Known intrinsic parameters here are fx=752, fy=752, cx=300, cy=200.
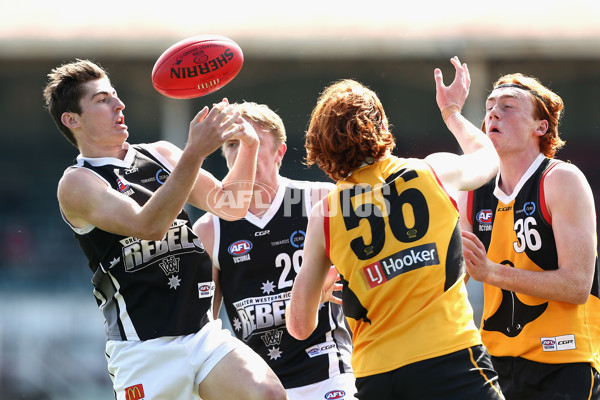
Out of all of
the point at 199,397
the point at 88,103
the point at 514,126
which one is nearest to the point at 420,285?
the point at 514,126

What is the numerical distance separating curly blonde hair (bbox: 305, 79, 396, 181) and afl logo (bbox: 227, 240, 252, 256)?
4.10ft

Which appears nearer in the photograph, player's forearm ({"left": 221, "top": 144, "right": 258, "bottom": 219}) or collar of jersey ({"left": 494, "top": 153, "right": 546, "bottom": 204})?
collar of jersey ({"left": 494, "top": 153, "right": 546, "bottom": 204})

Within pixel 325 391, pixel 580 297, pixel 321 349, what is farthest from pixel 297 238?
pixel 580 297

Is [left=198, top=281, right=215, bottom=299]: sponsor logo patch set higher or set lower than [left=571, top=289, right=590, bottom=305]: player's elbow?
higher

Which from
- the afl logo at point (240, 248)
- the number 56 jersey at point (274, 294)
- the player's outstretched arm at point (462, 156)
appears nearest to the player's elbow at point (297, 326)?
the player's outstretched arm at point (462, 156)

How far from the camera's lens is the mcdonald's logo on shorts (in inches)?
145

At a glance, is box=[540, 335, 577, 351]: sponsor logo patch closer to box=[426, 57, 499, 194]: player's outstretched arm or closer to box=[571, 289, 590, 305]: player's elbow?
box=[571, 289, 590, 305]: player's elbow

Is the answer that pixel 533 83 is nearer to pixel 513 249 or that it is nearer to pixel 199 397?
pixel 513 249

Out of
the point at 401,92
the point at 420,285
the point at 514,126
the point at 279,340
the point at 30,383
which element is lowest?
the point at 30,383

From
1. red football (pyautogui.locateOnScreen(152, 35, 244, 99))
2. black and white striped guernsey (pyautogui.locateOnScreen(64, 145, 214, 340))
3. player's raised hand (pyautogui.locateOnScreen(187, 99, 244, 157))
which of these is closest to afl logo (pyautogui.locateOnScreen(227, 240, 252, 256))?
black and white striped guernsey (pyautogui.locateOnScreen(64, 145, 214, 340))

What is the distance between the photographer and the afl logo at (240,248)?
165 inches

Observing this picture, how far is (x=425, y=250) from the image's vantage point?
286 cm

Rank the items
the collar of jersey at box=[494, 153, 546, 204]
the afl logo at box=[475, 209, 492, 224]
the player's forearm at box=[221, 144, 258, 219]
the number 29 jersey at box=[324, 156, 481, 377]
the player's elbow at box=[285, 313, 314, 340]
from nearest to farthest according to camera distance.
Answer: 1. the number 29 jersey at box=[324, 156, 481, 377]
2. the player's elbow at box=[285, 313, 314, 340]
3. the collar of jersey at box=[494, 153, 546, 204]
4. the afl logo at box=[475, 209, 492, 224]
5. the player's forearm at box=[221, 144, 258, 219]

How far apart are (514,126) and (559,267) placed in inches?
29.1
